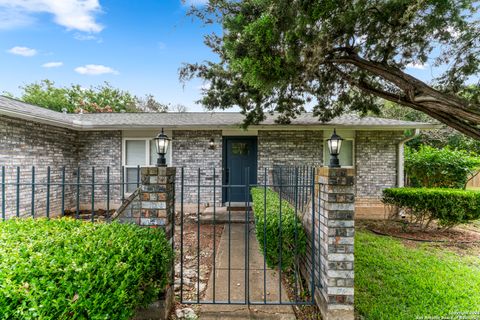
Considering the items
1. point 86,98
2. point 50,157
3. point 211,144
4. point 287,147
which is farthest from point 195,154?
point 86,98

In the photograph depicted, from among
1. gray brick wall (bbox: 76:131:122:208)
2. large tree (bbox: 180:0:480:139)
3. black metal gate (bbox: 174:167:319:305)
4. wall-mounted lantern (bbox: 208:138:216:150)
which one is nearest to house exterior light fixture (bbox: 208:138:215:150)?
wall-mounted lantern (bbox: 208:138:216:150)

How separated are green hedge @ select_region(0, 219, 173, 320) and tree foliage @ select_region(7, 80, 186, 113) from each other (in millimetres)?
21584

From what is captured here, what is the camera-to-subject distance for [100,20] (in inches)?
358

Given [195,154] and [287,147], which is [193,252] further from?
[287,147]

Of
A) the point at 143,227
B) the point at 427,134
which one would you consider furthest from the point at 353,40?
the point at 427,134

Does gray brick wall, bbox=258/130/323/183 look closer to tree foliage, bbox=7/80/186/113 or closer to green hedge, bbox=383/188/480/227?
green hedge, bbox=383/188/480/227

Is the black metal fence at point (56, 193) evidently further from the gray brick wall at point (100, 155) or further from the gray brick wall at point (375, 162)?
the gray brick wall at point (375, 162)

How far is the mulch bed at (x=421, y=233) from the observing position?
569cm

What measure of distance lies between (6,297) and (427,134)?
17715mm

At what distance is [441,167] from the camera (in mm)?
7758

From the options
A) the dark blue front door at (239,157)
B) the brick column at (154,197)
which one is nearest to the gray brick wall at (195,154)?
the dark blue front door at (239,157)

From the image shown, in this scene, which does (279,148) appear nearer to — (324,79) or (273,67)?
(324,79)

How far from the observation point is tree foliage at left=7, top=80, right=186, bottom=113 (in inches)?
800

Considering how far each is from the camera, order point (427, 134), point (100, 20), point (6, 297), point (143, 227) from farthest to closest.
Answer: point (427, 134)
point (100, 20)
point (143, 227)
point (6, 297)
